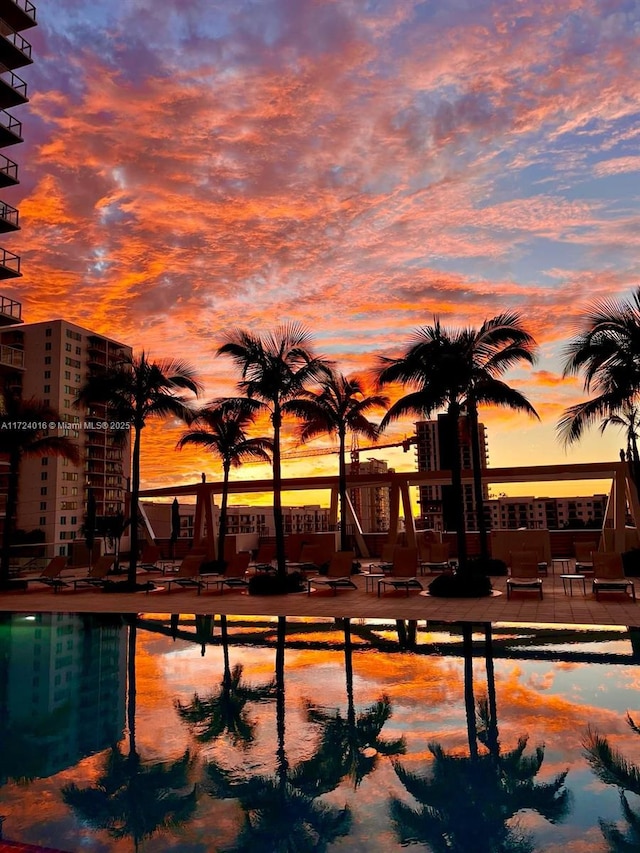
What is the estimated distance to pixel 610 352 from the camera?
55.4 feet

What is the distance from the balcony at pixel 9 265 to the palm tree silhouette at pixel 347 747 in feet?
102

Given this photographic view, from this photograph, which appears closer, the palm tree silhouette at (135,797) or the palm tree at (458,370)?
the palm tree silhouette at (135,797)

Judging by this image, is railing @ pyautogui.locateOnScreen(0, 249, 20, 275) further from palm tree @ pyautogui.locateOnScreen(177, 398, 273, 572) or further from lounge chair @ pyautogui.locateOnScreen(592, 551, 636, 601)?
lounge chair @ pyautogui.locateOnScreen(592, 551, 636, 601)

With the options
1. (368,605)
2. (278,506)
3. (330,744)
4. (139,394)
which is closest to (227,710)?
(330,744)

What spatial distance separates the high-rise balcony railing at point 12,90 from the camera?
31.0m

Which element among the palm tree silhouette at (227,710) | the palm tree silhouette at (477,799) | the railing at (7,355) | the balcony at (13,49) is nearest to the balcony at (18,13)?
the balcony at (13,49)

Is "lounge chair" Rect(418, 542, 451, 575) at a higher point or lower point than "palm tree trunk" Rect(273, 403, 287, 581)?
lower

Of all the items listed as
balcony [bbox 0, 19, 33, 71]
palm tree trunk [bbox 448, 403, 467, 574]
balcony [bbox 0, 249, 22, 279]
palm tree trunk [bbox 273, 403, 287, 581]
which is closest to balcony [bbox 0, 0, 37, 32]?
balcony [bbox 0, 19, 33, 71]

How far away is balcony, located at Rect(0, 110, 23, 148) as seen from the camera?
103ft

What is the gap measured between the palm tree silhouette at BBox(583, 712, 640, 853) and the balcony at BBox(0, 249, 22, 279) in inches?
1317

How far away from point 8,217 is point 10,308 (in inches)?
191

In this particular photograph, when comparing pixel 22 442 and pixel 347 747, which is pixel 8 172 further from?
pixel 347 747

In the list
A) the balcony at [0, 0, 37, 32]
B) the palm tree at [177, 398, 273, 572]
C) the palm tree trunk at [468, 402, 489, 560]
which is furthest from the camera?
the balcony at [0, 0, 37, 32]

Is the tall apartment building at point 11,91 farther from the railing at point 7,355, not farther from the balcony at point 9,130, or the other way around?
the railing at point 7,355
